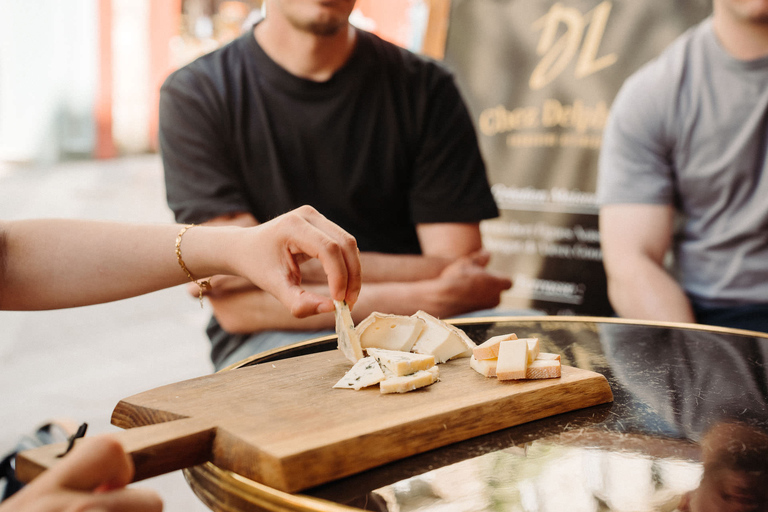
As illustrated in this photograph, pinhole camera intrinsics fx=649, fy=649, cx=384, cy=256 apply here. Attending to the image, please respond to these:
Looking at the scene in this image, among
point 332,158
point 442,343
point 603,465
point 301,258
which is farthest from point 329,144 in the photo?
point 603,465

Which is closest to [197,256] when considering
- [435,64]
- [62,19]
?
[435,64]

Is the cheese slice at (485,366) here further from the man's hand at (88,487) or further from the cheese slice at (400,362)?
the man's hand at (88,487)

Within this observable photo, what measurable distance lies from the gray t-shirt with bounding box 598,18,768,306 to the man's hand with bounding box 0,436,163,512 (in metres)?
1.87

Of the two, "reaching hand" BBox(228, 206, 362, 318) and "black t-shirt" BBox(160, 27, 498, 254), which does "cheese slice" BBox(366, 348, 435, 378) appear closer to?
"reaching hand" BBox(228, 206, 362, 318)

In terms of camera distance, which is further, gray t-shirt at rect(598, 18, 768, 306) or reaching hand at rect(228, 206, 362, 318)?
gray t-shirt at rect(598, 18, 768, 306)

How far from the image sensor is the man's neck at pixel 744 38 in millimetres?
1968

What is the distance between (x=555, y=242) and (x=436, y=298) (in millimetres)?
1210

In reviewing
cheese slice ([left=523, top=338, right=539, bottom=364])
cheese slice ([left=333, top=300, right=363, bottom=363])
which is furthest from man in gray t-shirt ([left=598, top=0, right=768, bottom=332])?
cheese slice ([left=333, top=300, right=363, bottom=363])

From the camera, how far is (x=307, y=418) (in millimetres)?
711

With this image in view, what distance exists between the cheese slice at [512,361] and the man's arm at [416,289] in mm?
756

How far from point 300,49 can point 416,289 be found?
2.38 feet

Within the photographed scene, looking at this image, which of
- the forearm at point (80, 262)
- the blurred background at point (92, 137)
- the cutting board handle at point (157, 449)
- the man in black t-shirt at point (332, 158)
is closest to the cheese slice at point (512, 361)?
the cutting board handle at point (157, 449)

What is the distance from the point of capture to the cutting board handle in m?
0.59

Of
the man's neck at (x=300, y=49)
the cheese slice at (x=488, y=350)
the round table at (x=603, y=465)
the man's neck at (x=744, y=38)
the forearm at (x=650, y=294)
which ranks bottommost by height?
the forearm at (x=650, y=294)
